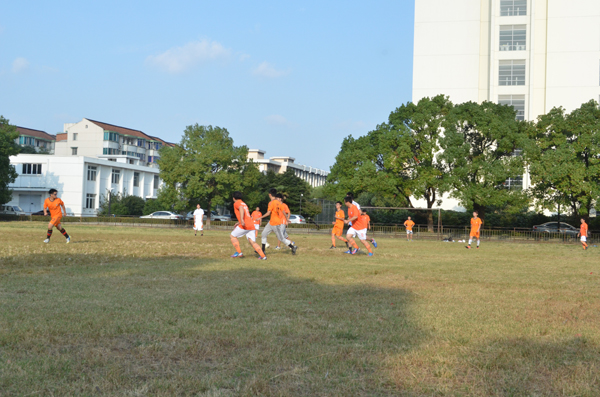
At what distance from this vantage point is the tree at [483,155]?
125ft

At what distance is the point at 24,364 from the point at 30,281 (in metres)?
5.43

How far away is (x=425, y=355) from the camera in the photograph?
5.14m

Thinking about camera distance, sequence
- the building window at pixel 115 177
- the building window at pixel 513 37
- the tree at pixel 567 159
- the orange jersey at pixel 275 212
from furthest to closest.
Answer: the building window at pixel 115 177
the building window at pixel 513 37
the tree at pixel 567 159
the orange jersey at pixel 275 212

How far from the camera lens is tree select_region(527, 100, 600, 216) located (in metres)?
36.0

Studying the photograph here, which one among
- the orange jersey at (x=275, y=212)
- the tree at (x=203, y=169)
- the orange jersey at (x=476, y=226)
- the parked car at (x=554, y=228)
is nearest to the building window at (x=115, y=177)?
the tree at (x=203, y=169)

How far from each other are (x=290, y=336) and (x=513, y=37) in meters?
57.8

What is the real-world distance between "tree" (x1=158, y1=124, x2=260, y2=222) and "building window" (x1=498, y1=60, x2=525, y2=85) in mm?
25222

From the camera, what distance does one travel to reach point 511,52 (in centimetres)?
5638

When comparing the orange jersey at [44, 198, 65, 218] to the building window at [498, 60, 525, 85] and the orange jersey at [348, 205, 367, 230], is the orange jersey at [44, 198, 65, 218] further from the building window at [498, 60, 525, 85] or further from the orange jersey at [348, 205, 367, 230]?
the building window at [498, 60, 525, 85]

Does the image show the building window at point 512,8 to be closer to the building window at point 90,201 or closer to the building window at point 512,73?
the building window at point 512,73

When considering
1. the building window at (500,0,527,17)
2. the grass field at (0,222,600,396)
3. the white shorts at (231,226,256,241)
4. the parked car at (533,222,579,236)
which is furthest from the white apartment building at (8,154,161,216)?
the grass field at (0,222,600,396)

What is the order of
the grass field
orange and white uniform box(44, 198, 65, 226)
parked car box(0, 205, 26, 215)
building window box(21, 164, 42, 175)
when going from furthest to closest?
building window box(21, 164, 42, 175) → parked car box(0, 205, 26, 215) → orange and white uniform box(44, 198, 65, 226) → the grass field

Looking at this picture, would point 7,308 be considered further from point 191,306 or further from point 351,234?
point 351,234

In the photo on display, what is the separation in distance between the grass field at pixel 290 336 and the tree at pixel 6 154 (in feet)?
165
